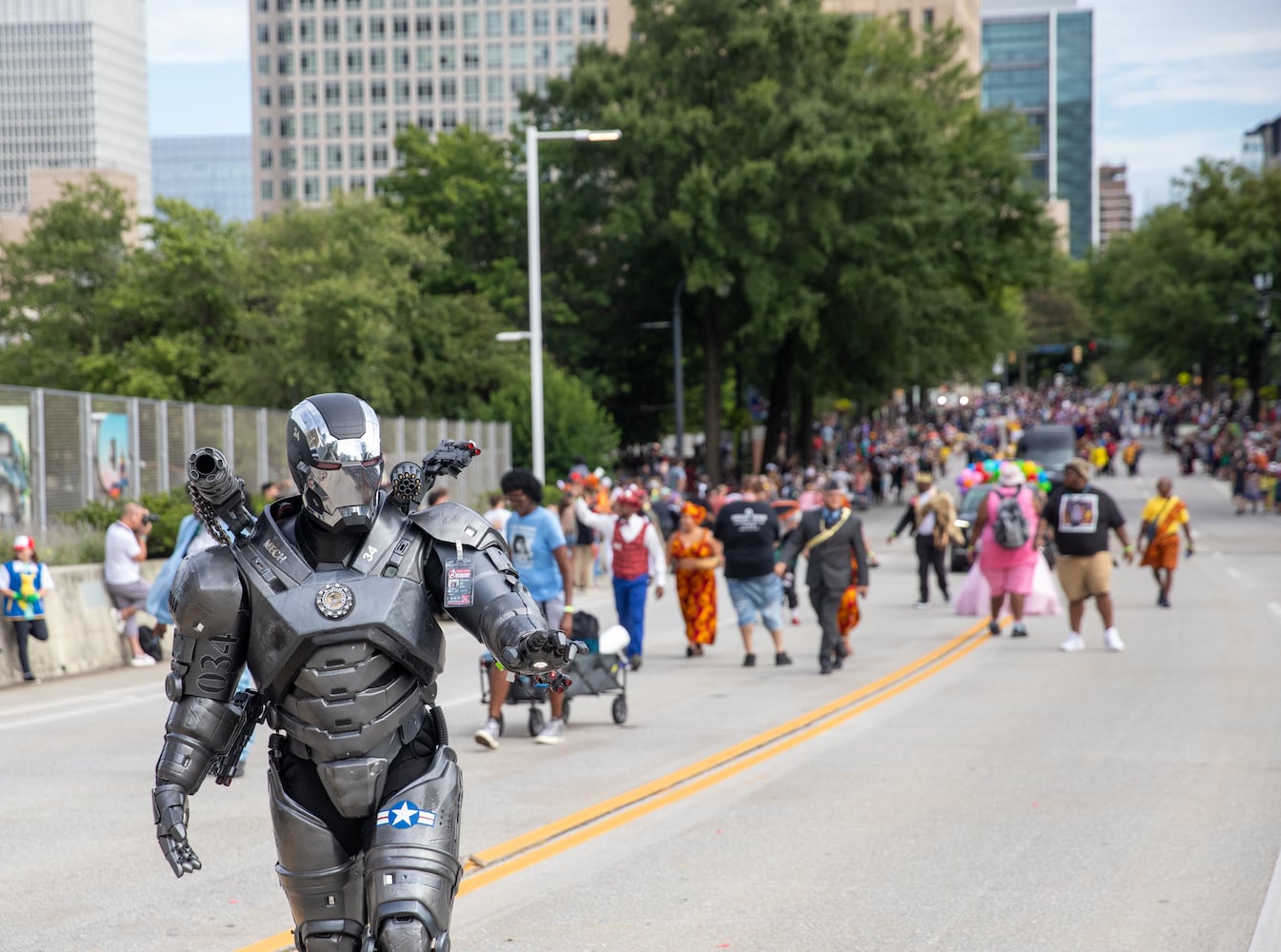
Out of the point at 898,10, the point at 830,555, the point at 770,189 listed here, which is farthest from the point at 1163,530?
the point at 898,10

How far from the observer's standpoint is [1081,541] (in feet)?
53.6

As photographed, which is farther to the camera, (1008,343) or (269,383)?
(1008,343)

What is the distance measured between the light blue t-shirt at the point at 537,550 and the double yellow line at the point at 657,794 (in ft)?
6.01

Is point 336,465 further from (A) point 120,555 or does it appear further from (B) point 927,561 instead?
(B) point 927,561

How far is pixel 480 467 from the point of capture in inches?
1432

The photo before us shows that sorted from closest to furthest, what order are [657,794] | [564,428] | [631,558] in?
1. [657,794]
2. [631,558]
3. [564,428]

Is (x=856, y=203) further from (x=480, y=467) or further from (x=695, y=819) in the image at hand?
(x=695, y=819)

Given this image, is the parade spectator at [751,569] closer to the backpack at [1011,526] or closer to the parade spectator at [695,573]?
the parade spectator at [695,573]

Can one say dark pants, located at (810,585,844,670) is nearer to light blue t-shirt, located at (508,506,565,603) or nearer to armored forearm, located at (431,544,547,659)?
light blue t-shirt, located at (508,506,565,603)

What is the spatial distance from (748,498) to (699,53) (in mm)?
32549

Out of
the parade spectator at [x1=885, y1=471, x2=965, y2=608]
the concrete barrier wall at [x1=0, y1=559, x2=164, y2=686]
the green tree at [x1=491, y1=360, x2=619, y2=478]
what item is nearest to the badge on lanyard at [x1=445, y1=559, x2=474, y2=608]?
the concrete barrier wall at [x1=0, y1=559, x2=164, y2=686]

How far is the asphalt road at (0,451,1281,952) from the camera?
21.0ft

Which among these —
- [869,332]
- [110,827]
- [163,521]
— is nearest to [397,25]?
[869,332]

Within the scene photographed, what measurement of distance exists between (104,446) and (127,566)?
489cm
